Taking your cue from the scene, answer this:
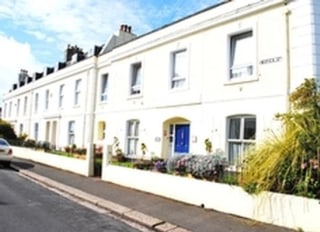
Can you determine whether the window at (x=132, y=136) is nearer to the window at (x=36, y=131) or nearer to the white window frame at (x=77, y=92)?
the white window frame at (x=77, y=92)

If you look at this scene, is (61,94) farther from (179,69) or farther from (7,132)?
(179,69)

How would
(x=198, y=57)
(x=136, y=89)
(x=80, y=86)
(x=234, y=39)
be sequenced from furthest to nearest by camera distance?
(x=80, y=86) < (x=136, y=89) < (x=198, y=57) < (x=234, y=39)

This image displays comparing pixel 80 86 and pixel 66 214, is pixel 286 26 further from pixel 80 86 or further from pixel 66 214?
pixel 80 86

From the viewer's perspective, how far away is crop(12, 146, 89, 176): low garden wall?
56.3 feet

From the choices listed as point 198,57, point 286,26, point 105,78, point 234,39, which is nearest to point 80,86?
point 105,78

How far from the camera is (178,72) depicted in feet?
53.1

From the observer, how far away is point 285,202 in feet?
25.7

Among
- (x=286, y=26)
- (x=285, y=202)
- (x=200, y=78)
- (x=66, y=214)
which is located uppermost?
(x=286, y=26)

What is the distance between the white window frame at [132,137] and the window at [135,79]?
1.49 metres

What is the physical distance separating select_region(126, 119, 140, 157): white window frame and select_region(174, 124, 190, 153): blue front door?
2.69m

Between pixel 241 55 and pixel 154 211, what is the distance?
22.1ft

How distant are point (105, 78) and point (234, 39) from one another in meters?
10.7

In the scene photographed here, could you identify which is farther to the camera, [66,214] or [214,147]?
[214,147]

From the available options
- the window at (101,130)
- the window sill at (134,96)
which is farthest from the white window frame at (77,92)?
the window sill at (134,96)
